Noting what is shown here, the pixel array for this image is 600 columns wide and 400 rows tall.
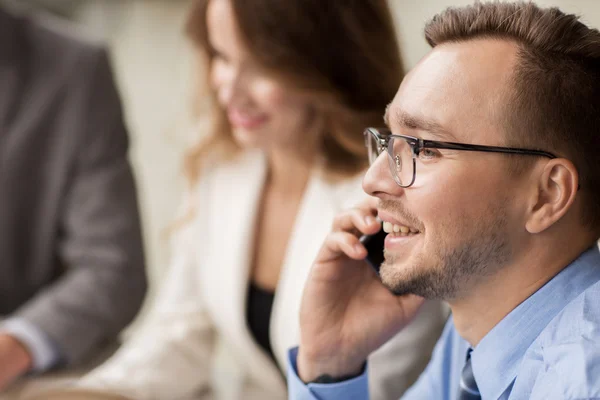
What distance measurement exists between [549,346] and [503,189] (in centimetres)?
11

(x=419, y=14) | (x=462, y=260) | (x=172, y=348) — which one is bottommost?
(x=172, y=348)

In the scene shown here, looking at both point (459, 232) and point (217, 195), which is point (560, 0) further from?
point (217, 195)

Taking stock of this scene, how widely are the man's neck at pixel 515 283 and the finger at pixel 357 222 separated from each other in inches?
4.2

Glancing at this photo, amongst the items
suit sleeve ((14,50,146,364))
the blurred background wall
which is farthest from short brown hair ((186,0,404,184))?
the blurred background wall

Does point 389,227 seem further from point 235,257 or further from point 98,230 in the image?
point 98,230

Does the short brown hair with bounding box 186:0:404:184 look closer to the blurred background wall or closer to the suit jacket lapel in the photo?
the suit jacket lapel

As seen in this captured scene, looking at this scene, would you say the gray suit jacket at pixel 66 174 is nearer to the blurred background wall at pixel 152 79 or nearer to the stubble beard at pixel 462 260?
the blurred background wall at pixel 152 79

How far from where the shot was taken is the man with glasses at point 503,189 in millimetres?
460

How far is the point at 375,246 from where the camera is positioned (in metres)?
0.61

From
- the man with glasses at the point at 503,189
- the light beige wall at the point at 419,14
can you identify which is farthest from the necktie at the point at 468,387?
the light beige wall at the point at 419,14

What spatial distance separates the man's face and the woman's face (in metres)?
0.35

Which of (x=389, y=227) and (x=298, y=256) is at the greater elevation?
(x=389, y=227)

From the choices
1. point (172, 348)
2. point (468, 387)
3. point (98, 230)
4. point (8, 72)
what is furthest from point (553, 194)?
point (8, 72)

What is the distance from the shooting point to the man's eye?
1.61 feet
